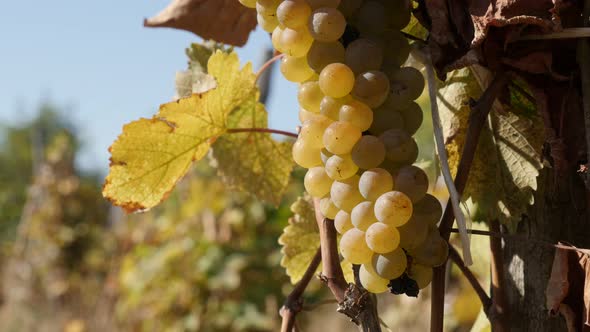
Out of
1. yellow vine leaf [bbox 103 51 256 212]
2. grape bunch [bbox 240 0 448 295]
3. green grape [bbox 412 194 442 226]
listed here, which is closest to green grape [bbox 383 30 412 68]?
grape bunch [bbox 240 0 448 295]

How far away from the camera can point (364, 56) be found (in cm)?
45

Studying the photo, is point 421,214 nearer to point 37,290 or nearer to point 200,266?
point 200,266

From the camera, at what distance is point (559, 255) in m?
0.48

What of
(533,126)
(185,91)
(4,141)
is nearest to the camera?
(533,126)

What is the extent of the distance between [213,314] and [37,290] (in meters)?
5.05

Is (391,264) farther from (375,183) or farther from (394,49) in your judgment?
(394,49)

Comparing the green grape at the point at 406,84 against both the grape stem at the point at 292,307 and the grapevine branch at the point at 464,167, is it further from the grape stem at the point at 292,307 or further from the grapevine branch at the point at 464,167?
the grape stem at the point at 292,307

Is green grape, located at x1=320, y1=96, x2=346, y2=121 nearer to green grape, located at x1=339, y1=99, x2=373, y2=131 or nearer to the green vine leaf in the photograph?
green grape, located at x1=339, y1=99, x2=373, y2=131

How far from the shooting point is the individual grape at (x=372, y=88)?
17.4 inches

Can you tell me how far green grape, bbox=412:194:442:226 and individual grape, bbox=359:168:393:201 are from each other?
0.08 ft

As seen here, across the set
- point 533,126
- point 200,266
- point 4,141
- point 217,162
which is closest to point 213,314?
point 200,266

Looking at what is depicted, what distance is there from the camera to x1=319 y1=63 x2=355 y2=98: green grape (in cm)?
45

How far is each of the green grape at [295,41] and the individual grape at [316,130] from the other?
0.05 metres

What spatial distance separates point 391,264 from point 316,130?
108 mm
